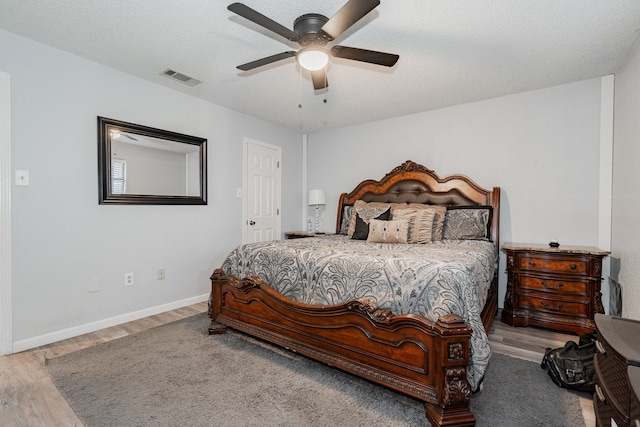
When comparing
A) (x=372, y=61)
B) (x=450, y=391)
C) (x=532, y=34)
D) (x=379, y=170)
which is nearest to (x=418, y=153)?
(x=379, y=170)

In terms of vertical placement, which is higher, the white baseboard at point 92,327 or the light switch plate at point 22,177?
the light switch plate at point 22,177

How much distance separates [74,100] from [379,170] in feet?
11.8

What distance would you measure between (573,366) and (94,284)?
12.6 ft

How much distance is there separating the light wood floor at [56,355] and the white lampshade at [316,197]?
2.24m

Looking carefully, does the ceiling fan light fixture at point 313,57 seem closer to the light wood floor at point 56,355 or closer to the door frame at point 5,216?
the door frame at point 5,216

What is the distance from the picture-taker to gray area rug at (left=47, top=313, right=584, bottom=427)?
1.65 m

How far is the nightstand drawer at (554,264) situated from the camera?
281cm

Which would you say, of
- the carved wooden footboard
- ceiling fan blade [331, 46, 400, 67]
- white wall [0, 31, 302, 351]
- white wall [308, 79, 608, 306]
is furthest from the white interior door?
ceiling fan blade [331, 46, 400, 67]

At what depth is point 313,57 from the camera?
2219 mm

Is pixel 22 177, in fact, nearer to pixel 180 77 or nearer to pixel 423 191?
pixel 180 77

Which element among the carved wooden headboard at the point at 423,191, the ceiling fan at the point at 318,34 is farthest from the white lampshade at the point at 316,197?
the ceiling fan at the point at 318,34

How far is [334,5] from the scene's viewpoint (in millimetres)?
2033

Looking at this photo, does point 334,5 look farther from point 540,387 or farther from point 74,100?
point 540,387

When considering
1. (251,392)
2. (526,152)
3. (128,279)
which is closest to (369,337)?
(251,392)
